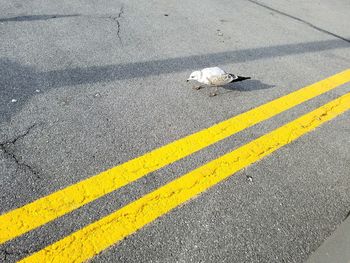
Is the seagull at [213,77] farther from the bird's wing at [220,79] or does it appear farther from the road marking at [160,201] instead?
the road marking at [160,201]

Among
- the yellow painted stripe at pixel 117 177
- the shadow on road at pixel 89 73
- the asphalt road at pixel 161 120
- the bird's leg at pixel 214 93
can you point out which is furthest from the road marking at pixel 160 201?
the shadow on road at pixel 89 73

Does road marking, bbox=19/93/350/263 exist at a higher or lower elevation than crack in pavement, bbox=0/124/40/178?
lower

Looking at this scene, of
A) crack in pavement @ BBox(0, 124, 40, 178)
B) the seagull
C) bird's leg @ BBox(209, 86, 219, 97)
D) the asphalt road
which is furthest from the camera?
bird's leg @ BBox(209, 86, 219, 97)

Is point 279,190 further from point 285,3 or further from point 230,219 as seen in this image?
point 285,3

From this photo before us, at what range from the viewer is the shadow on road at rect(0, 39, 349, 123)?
3041 millimetres

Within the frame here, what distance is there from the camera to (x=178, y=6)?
563 centimetres

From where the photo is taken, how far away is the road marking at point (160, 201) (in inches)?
74.3

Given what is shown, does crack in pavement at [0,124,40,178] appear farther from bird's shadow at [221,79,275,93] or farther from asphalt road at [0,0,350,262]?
bird's shadow at [221,79,275,93]

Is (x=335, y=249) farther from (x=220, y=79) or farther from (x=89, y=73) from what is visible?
(x=89, y=73)

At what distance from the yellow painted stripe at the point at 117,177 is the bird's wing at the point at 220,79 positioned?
1.20 ft

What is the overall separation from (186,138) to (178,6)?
3.48 meters

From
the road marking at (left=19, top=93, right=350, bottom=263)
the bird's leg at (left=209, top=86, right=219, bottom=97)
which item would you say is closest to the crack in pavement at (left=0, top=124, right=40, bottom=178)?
the road marking at (left=19, top=93, right=350, bottom=263)

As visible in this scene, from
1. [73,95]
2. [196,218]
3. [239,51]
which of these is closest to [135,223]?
[196,218]

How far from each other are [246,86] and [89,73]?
1.64 m
